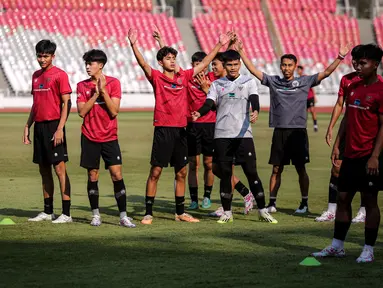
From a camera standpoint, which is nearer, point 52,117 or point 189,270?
point 189,270

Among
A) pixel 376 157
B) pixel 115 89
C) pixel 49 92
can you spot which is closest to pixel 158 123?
pixel 115 89

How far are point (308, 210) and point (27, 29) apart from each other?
131ft

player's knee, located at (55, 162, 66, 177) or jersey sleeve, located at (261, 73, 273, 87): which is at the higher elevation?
jersey sleeve, located at (261, 73, 273, 87)

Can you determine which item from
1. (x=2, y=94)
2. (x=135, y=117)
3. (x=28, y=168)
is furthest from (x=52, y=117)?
(x=2, y=94)

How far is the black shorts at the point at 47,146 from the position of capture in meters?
11.8

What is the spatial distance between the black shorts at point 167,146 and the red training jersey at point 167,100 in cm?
9

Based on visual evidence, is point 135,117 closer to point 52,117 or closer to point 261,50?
point 261,50

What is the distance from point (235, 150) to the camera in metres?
→ 11.9

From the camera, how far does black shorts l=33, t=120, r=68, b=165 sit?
465 inches

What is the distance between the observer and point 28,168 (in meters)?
19.1

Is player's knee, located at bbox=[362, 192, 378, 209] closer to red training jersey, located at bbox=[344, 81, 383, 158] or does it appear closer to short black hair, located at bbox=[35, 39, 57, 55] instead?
red training jersey, located at bbox=[344, 81, 383, 158]

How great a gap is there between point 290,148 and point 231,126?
164 centimetres

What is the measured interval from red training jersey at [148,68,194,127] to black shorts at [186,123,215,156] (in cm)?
176

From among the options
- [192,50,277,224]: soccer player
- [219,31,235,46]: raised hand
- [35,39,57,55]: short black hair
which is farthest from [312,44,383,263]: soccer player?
[35,39,57,55]: short black hair
